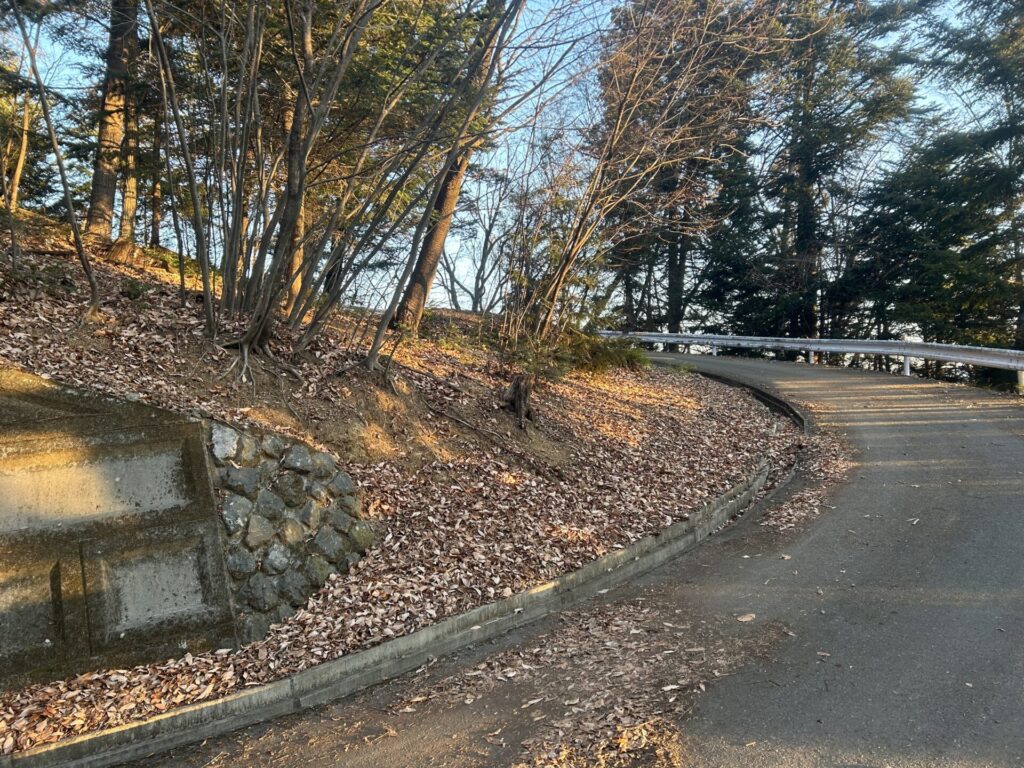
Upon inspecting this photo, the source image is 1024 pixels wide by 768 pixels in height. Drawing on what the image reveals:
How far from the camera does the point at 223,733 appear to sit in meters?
4.03

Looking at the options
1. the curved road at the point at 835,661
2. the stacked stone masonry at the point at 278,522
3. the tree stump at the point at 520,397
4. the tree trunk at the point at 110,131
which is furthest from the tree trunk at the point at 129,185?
the curved road at the point at 835,661

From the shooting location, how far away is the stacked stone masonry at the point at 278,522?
491 cm

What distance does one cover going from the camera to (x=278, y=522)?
5320 millimetres

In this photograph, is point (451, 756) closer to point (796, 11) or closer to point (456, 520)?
point (456, 520)

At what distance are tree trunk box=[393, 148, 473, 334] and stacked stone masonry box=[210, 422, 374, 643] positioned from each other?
6153 mm

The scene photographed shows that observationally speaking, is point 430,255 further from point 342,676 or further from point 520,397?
point 342,676

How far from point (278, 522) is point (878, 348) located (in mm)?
15717

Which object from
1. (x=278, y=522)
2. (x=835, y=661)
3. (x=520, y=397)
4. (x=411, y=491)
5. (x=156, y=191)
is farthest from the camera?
(x=156, y=191)

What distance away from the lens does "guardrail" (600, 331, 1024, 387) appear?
41.5ft

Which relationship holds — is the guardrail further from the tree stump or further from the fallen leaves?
the tree stump

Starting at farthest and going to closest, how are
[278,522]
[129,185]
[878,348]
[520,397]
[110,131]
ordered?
[878,348] → [129,185] → [110,131] → [520,397] → [278,522]

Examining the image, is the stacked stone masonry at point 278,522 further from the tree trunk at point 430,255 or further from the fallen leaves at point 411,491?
the tree trunk at point 430,255

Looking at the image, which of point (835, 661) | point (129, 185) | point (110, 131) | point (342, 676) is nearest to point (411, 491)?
point (342, 676)

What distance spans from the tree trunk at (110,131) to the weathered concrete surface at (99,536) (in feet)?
26.8
